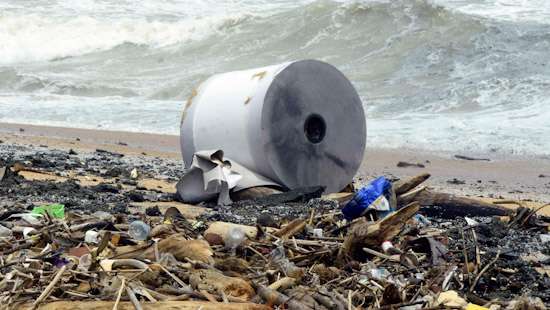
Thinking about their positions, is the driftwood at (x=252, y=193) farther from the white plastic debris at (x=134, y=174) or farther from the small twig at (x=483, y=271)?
the small twig at (x=483, y=271)

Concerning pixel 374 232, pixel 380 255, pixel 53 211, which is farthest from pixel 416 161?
pixel 380 255

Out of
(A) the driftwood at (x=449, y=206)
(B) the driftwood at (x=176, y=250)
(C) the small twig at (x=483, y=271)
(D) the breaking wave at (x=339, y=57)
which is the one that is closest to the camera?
(C) the small twig at (x=483, y=271)

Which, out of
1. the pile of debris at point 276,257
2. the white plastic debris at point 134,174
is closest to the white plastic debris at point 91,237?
the pile of debris at point 276,257

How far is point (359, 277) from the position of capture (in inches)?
157

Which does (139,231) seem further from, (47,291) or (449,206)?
(449,206)

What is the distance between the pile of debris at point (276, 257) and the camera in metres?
3.53

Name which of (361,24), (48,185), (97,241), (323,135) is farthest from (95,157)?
(361,24)

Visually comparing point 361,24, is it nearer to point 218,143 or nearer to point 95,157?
point 95,157

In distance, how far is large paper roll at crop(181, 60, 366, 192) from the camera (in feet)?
23.7

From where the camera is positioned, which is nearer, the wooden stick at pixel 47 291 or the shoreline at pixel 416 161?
the wooden stick at pixel 47 291

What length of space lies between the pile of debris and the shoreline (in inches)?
124

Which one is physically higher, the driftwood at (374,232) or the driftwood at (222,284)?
the driftwood at (222,284)

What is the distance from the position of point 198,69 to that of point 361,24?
18.6 feet

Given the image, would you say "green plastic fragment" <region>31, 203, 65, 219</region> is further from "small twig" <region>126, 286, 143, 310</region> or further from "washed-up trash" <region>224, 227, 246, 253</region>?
"small twig" <region>126, 286, 143, 310</region>
